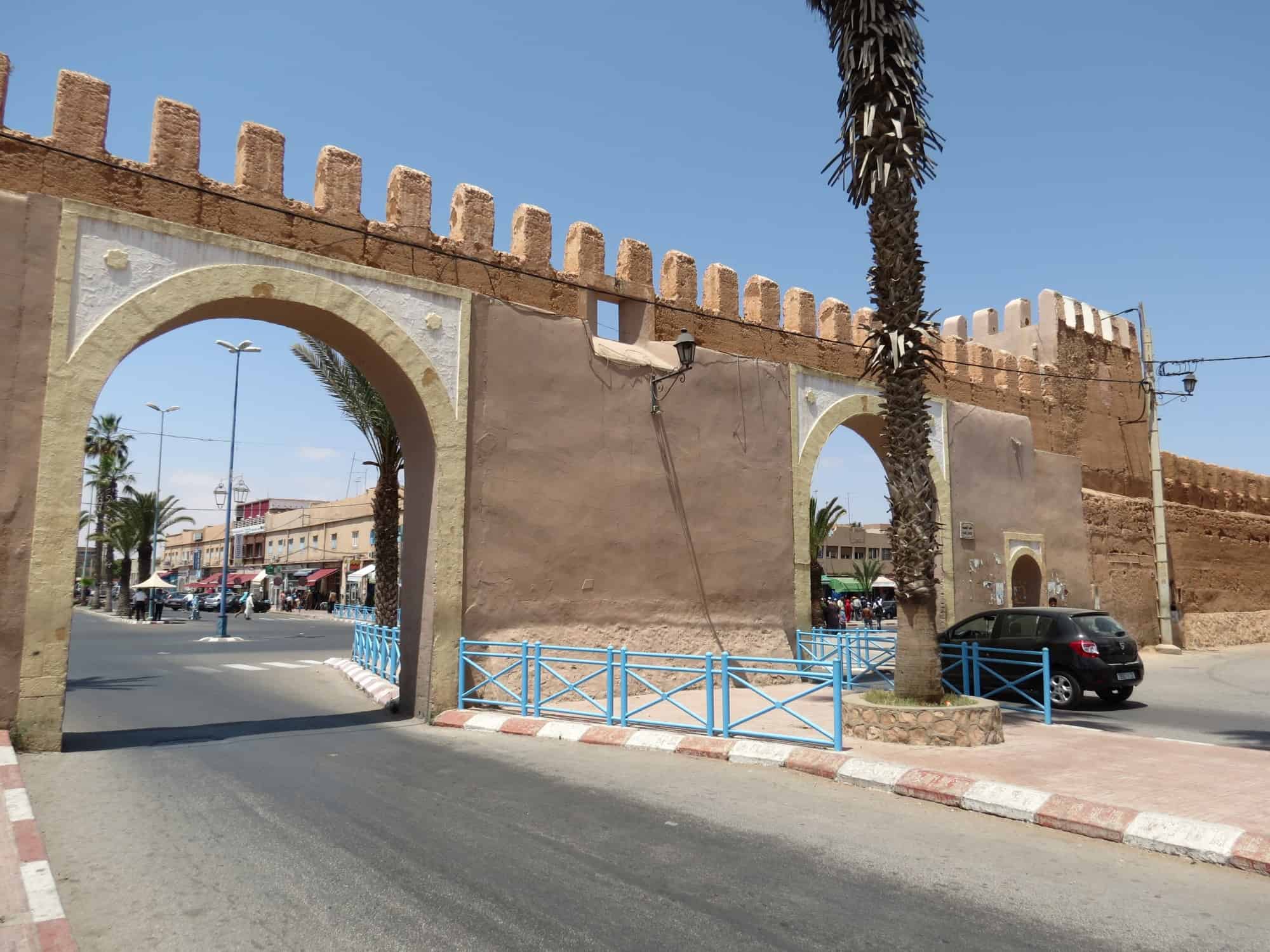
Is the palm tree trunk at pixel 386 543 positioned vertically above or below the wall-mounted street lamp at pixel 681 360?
below

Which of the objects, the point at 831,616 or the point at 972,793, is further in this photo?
the point at 831,616

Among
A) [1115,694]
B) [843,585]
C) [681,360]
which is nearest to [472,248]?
[681,360]

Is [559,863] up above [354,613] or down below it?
below

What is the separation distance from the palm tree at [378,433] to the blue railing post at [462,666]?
755cm

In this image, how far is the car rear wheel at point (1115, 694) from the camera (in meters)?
12.1

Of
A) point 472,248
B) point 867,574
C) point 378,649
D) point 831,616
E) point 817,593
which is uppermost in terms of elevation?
point 472,248

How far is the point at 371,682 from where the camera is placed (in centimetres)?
1398

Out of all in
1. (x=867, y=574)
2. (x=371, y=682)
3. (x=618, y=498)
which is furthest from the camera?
(x=867, y=574)

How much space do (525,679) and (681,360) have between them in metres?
4.97

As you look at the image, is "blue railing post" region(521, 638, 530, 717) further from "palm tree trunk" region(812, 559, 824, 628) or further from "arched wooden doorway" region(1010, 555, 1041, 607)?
"arched wooden doorway" region(1010, 555, 1041, 607)

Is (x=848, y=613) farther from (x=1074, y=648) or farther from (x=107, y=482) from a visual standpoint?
(x=107, y=482)

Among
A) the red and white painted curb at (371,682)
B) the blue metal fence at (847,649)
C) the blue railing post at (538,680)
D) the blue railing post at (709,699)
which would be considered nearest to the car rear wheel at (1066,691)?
the blue metal fence at (847,649)

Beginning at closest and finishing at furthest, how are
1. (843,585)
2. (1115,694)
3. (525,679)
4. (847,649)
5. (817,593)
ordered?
(525,679)
(1115,694)
(847,649)
(817,593)
(843,585)

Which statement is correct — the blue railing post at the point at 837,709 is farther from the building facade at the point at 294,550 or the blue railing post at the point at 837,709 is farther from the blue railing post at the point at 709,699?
the building facade at the point at 294,550
